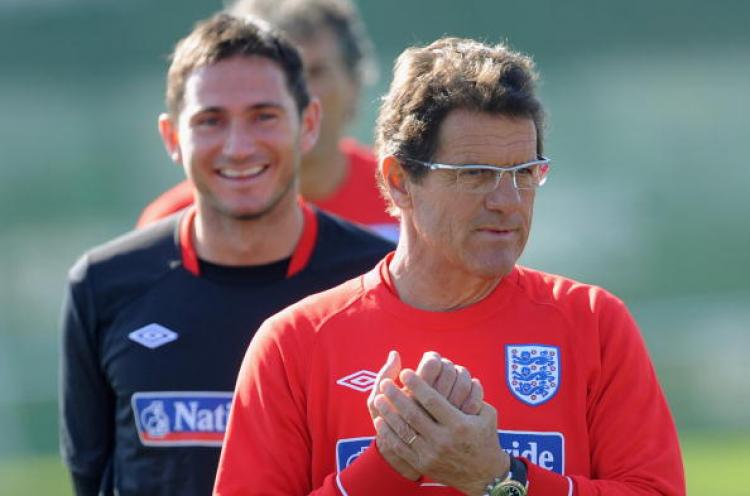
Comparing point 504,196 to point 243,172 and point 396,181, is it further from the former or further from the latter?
point 243,172

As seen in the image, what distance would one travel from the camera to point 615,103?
16.0 meters

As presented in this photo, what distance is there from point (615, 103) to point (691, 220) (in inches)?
65.9

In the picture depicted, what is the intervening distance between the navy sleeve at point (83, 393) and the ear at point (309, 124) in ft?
2.70

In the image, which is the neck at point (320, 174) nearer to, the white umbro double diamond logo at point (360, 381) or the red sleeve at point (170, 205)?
the red sleeve at point (170, 205)

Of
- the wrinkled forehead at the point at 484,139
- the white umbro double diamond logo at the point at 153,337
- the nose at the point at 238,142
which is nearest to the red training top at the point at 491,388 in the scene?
the wrinkled forehead at the point at 484,139

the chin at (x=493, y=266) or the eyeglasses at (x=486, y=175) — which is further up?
the eyeglasses at (x=486, y=175)

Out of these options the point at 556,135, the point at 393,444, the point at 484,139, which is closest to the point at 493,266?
the point at 484,139

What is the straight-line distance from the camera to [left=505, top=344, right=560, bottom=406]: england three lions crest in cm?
339

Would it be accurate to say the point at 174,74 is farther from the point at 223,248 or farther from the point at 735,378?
the point at 735,378

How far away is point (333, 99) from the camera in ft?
21.7

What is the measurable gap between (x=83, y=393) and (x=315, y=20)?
2831 mm

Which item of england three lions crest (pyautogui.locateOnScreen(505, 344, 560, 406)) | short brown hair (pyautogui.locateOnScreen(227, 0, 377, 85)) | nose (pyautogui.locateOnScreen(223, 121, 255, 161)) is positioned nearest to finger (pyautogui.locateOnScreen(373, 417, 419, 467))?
england three lions crest (pyautogui.locateOnScreen(505, 344, 560, 406))

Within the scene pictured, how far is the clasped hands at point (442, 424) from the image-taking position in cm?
309

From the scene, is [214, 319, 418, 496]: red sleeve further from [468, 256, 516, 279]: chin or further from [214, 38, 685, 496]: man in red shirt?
[468, 256, 516, 279]: chin
